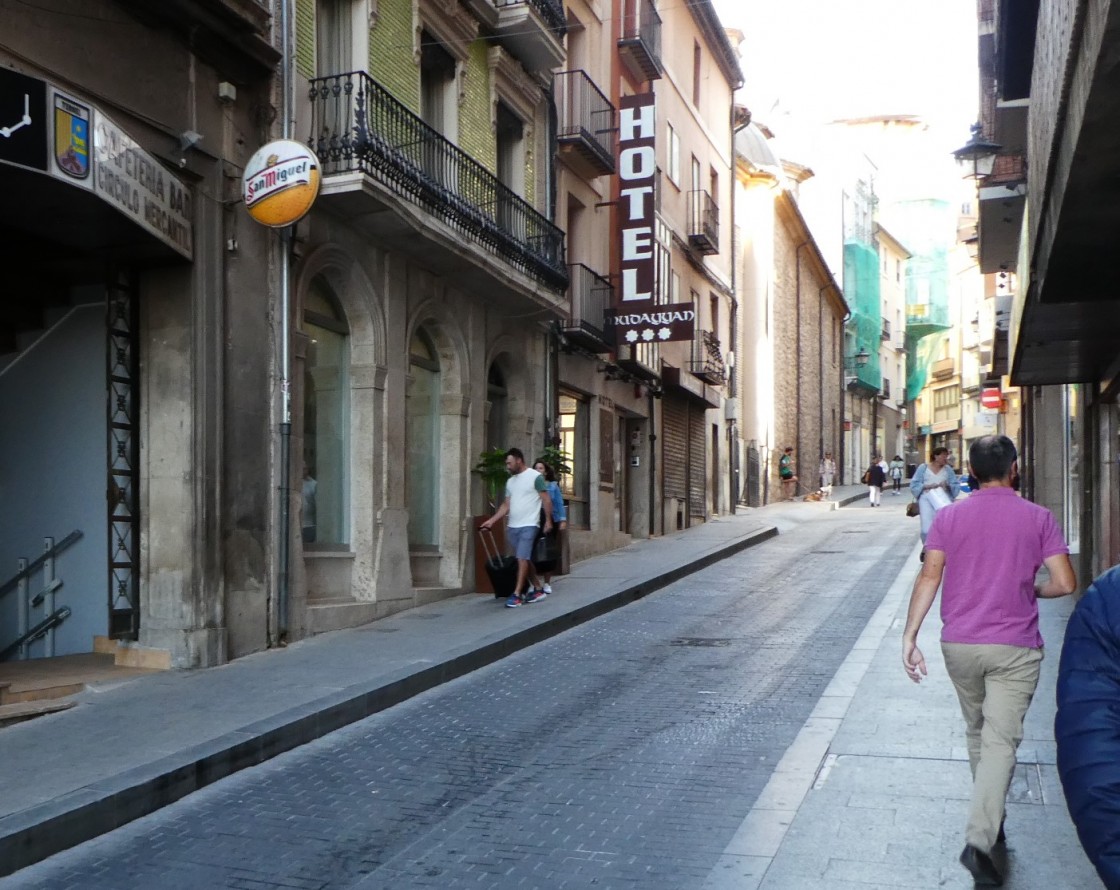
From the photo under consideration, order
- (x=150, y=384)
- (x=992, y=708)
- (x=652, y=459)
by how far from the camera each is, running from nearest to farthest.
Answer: (x=992, y=708) < (x=150, y=384) < (x=652, y=459)

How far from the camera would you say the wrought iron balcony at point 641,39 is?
80.0ft

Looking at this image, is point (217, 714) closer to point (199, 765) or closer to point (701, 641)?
point (199, 765)

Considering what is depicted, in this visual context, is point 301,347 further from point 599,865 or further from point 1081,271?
point 599,865

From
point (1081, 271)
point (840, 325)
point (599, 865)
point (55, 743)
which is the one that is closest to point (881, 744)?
point (599, 865)

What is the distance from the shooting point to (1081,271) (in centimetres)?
852

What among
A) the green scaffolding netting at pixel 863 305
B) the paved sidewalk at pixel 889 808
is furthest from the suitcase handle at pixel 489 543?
the green scaffolding netting at pixel 863 305

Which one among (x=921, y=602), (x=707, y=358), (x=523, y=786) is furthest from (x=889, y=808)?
(x=707, y=358)

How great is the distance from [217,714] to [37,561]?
3.34 m

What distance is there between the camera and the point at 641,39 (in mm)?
24312

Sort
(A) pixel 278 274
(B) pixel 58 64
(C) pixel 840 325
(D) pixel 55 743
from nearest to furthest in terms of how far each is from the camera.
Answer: (D) pixel 55 743 < (B) pixel 58 64 < (A) pixel 278 274 < (C) pixel 840 325

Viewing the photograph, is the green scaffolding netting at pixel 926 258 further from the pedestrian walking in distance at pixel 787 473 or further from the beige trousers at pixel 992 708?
the beige trousers at pixel 992 708

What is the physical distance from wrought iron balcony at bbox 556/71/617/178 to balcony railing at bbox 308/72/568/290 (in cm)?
295

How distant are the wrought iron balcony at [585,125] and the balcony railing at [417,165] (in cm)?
295

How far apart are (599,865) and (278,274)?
7676 millimetres
